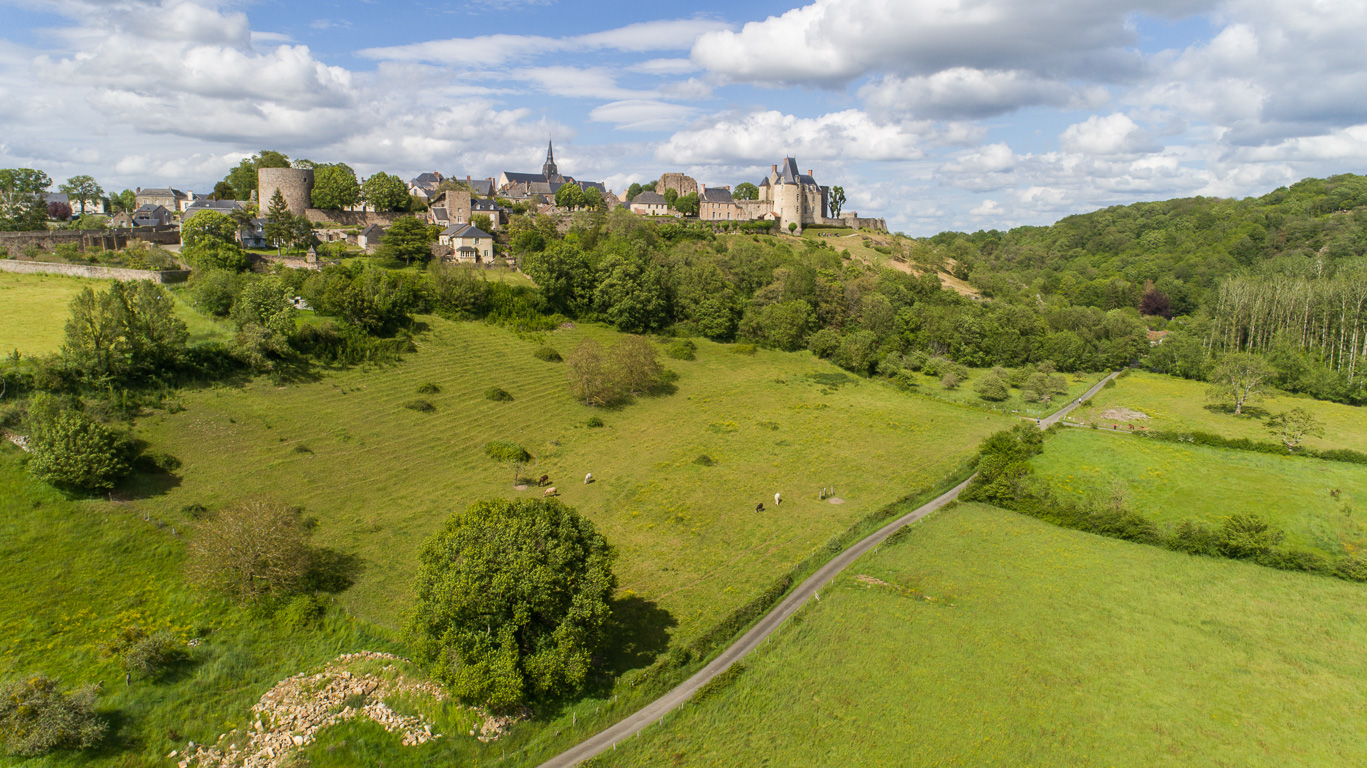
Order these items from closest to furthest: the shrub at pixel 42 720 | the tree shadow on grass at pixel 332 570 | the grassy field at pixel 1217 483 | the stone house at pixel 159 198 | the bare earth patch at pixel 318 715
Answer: the shrub at pixel 42 720 → the bare earth patch at pixel 318 715 → the tree shadow on grass at pixel 332 570 → the grassy field at pixel 1217 483 → the stone house at pixel 159 198

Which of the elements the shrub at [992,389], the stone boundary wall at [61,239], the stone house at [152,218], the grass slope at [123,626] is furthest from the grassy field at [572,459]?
the stone house at [152,218]

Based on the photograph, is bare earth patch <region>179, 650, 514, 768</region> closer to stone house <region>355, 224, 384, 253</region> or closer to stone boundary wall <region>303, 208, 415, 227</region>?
stone house <region>355, 224, 384, 253</region>

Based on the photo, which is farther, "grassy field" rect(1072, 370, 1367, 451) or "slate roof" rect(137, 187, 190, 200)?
"slate roof" rect(137, 187, 190, 200)

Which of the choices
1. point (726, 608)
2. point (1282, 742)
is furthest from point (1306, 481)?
point (726, 608)

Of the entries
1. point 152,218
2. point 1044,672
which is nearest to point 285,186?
point 152,218

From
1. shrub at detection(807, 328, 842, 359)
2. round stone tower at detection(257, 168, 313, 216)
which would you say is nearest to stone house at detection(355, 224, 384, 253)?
round stone tower at detection(257, 168, 313, 216)

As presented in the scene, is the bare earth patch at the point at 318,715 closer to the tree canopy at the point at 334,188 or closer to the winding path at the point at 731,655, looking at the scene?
the winding path at the point at 731,655

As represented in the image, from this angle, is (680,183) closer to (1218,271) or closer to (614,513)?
(614,513)
